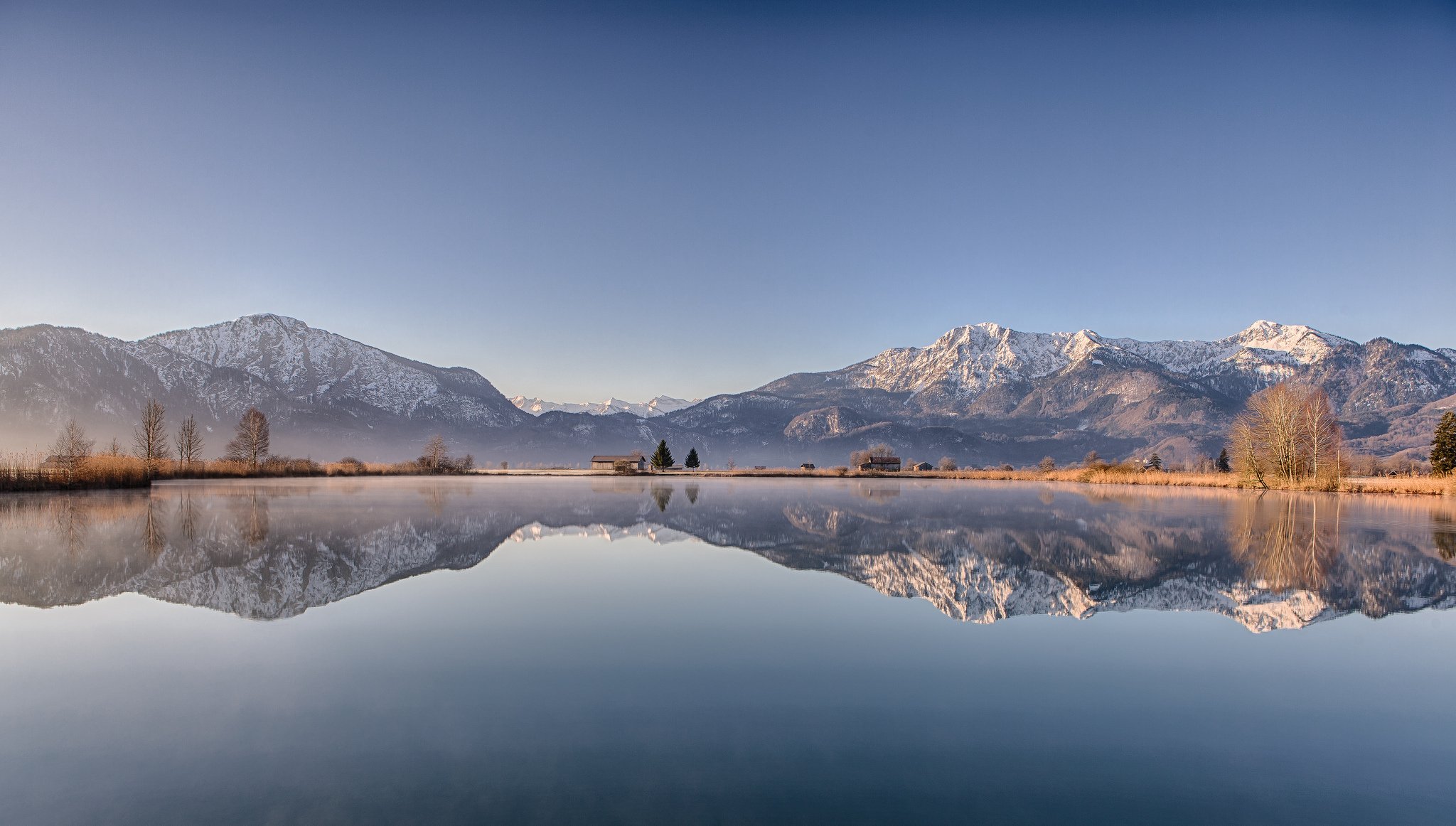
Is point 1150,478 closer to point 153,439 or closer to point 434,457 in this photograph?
point 434,457

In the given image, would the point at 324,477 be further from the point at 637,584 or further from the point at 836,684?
the point at 836,684

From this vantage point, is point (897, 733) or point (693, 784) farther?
point (897, 733)

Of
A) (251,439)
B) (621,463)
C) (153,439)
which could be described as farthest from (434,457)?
(153,439)

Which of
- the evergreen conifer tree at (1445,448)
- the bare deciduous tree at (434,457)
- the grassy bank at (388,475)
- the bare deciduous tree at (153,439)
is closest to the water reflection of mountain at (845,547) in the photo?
the grassy bank at (388,475)

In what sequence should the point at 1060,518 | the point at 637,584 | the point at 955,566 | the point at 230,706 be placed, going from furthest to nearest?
the point at 1060,518 < the point at 955,566 < the point at 637,584 < the point at 230,706

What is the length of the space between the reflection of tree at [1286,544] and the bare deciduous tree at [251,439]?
Answer: 8004cm

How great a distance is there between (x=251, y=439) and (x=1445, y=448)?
110 m

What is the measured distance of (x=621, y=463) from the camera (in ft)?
313

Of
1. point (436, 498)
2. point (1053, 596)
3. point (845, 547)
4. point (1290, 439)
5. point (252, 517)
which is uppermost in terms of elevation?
point (1290, 439)

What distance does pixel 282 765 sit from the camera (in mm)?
4902

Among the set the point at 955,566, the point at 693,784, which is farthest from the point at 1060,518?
the point at 693,784

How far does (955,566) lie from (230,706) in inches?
448

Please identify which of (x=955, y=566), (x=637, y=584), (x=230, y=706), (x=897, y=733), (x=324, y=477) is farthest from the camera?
(x=324, y=477)

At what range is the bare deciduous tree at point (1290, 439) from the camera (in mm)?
55969
